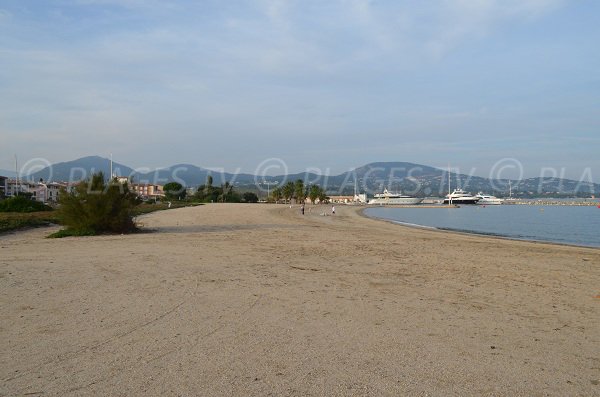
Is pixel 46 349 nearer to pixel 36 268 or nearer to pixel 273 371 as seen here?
pixel 273 371

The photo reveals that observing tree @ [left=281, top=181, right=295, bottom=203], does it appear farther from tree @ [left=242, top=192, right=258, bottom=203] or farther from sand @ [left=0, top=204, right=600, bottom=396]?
sand @ [left=0, top=204, right=600, bottom=396]

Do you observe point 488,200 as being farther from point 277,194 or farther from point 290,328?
point 290,328

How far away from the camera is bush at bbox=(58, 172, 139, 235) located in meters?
19.2

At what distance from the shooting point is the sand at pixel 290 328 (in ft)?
13.8

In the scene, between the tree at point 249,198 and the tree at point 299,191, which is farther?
the tree at point 299,191

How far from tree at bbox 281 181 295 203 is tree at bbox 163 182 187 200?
91.1ft

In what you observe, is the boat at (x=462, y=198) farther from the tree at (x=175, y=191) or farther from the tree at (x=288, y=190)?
the tree at (x=175, y=191)

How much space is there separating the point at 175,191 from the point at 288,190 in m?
30.9

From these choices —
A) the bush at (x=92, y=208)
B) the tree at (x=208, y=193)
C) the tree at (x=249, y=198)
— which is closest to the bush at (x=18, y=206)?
the bush at (x=92, y=208)

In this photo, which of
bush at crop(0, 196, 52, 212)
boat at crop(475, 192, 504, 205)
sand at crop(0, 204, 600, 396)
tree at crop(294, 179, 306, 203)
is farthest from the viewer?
boat at crop(475, 192, 504, 205)

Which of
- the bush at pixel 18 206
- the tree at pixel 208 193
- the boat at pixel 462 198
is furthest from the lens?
the boat at pixel 462 198

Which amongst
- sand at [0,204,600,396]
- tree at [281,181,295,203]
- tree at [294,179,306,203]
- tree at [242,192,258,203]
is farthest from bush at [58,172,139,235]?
tree at [294,179,306,203]

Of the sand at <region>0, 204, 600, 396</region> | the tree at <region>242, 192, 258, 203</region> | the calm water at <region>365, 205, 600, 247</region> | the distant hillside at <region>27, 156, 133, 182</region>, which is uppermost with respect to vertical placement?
the distant hillside at <region>27, 156, 133, 182</region>

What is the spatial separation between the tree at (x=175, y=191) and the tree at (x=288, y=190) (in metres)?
27.8
